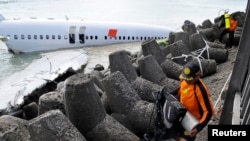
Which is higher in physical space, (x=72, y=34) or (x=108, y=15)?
(x=108, y=15)

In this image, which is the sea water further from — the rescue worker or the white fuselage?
the rescue worker

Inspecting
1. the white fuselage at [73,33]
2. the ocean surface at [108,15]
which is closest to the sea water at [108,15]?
the ocean surface at [108,15]

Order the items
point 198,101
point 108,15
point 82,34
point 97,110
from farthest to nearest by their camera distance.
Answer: point 108,15, point 82,34, point 97,110, point 198,101

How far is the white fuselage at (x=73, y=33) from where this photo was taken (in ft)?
98.2

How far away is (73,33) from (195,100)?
A: 25734 mm

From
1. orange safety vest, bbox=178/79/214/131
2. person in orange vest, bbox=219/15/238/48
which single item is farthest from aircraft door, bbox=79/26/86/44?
orange safety vest, bbox=178/79/214/131

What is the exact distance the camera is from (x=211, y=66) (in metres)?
10.7

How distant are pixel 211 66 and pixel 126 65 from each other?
314 centimetres

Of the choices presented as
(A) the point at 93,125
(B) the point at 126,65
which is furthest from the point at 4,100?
(A) the point at 93,125

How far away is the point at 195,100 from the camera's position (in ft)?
18.2

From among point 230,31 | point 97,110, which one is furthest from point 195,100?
point 230,31

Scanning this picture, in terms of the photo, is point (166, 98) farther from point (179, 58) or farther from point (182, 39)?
point (182, 39)

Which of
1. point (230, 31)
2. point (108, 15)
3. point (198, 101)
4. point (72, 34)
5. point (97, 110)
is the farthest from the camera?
point (108, 15)

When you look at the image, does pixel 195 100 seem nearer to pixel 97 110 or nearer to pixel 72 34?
pixel 97 110
